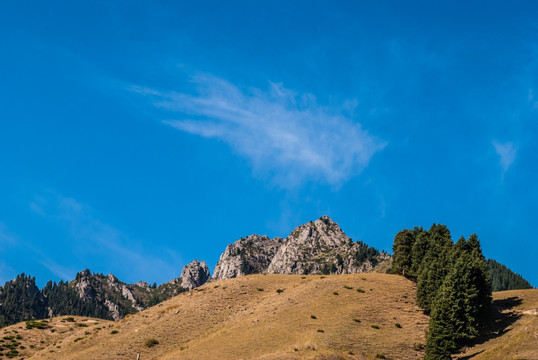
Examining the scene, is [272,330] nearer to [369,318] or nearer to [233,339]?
[233,339]

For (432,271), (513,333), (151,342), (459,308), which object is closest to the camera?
(513,333)

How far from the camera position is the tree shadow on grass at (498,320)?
68.8 metres

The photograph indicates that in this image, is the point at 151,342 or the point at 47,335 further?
the point at 47,335

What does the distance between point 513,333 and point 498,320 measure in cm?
1199

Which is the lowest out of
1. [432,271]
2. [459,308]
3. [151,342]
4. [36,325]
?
[459,308]

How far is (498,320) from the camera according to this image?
76.8 metres

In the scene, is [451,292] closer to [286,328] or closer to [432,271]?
[432,271]

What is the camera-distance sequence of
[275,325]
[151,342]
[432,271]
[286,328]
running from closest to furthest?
[286,328] → [275,325] → [151,342] → [432,271]

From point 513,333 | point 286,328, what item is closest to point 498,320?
point 513,333

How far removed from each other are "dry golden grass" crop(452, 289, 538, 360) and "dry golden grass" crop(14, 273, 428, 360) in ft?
32.2

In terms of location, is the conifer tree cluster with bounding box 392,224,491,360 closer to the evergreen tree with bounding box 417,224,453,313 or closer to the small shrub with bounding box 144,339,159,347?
the evergreen tree with bounding box 417,224,453,313

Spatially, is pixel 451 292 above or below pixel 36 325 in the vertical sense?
below

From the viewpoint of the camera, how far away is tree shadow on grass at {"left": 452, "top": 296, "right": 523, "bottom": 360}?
6881 centimetres

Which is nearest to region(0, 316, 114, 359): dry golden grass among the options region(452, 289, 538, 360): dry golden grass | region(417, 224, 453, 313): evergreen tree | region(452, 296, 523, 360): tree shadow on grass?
region(417, 224, 453, 313): evergreen tree
